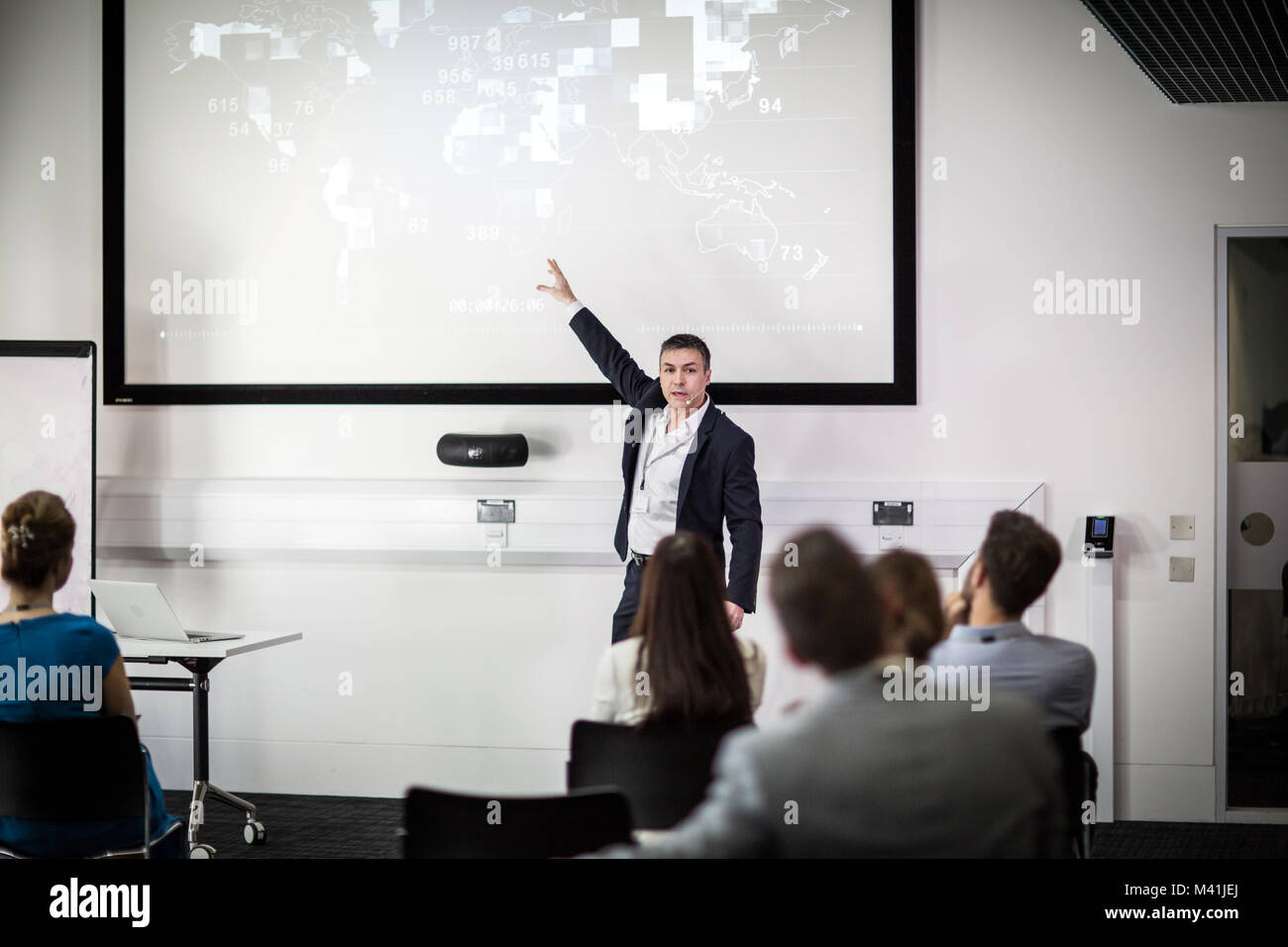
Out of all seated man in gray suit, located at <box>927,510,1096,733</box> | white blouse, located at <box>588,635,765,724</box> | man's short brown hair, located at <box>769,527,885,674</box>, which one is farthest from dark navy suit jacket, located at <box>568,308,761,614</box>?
man's short brown hair, located at <box>769,527,885,674</box>

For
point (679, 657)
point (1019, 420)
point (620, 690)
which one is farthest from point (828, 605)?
point (1019, 420)

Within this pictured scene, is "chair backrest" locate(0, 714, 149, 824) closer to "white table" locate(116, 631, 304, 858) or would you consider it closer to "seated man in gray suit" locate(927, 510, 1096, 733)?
"white table" locate(116, 631, 304, 858)

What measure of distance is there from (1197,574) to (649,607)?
2.90 meters

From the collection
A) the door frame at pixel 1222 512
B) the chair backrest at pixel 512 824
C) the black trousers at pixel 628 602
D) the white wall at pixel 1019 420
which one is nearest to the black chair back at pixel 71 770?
the chair backrest at pixel 512 824

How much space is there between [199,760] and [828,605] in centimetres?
299

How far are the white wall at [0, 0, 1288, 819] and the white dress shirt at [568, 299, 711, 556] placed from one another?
0.51 meters

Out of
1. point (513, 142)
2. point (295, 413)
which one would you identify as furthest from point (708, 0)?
point (295, 413)

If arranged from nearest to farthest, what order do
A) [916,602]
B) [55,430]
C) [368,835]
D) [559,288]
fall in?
[916,602] < [368,835] < [559,288] < [55,430]

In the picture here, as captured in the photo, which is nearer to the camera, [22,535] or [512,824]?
[512,824]

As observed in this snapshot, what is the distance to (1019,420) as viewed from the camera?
13.6 feet

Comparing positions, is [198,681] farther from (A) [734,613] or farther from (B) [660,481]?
(A) [734,613]

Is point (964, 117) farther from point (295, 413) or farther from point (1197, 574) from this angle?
point (295, 413)

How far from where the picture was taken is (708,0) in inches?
165

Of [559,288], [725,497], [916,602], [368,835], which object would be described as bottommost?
[368,835]
